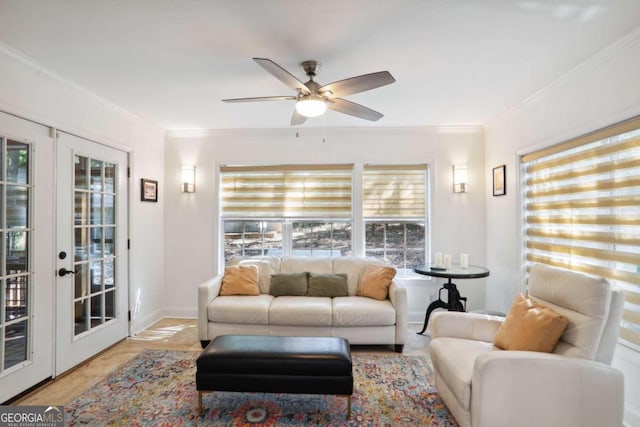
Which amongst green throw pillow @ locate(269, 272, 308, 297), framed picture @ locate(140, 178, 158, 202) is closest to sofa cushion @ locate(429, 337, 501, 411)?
green throw pillow @ locate(269, 272, 308, 297)

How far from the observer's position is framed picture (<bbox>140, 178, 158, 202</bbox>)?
152 inches

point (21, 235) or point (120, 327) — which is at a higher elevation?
point (21, 235)

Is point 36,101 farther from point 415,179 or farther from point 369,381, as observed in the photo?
point 415,179

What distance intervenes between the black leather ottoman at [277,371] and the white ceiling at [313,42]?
2.14 m

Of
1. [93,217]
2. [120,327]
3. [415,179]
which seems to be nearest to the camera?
[93,217]

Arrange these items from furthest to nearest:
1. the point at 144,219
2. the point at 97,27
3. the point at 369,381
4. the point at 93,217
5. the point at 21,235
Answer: the point at 144,219
the point at 93,217
the point at 369,381
the point at 21,235
the point at 97,27

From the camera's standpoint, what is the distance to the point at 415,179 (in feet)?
14.0

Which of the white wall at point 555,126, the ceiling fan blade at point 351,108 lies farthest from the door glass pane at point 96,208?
the white wall at point 555,126

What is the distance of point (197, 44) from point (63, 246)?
2090 mm

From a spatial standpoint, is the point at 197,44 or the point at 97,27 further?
the point at 197,44

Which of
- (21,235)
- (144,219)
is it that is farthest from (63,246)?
(144,219)

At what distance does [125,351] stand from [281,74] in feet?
10.4

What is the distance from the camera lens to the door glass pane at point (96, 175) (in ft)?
10.3

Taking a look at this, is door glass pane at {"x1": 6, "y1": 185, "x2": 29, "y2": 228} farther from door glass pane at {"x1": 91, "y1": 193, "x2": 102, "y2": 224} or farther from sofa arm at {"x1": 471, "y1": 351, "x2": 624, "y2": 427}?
sofa arm at {"x1": 471, "y1": 351, "x2": 624, "y2": 427}
